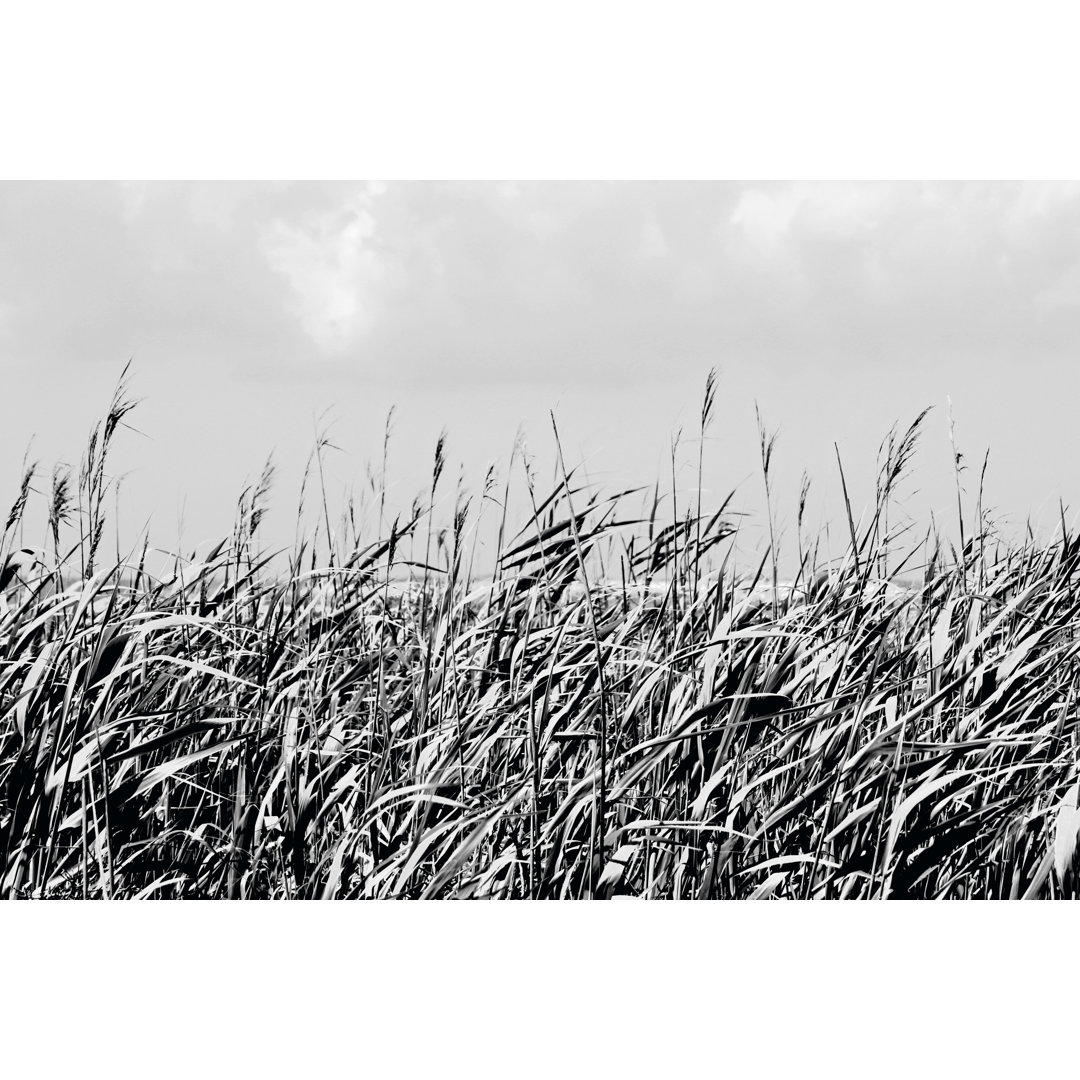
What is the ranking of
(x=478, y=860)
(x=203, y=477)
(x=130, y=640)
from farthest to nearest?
(x=203, y=477) < (x=130, y=640) < (x=478, y=860)

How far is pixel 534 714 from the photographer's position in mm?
1928

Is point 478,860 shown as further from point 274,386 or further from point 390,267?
point 390,267

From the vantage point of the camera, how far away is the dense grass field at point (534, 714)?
1.89m

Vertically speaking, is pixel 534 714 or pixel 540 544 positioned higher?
pixel 540 544

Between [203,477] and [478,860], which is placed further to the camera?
[203,477]

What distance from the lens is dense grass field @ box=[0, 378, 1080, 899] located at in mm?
1888

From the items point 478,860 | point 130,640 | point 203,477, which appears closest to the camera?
point 478,860

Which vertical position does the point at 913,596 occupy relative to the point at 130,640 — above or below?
above

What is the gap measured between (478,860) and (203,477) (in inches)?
45.9

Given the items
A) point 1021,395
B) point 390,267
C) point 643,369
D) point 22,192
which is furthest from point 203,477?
point 1021,395

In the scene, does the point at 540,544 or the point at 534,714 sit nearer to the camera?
the point at 534,714

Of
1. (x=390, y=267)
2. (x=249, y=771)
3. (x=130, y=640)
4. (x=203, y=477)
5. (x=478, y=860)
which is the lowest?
(x=478, y=860)

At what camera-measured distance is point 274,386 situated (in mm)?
2336
